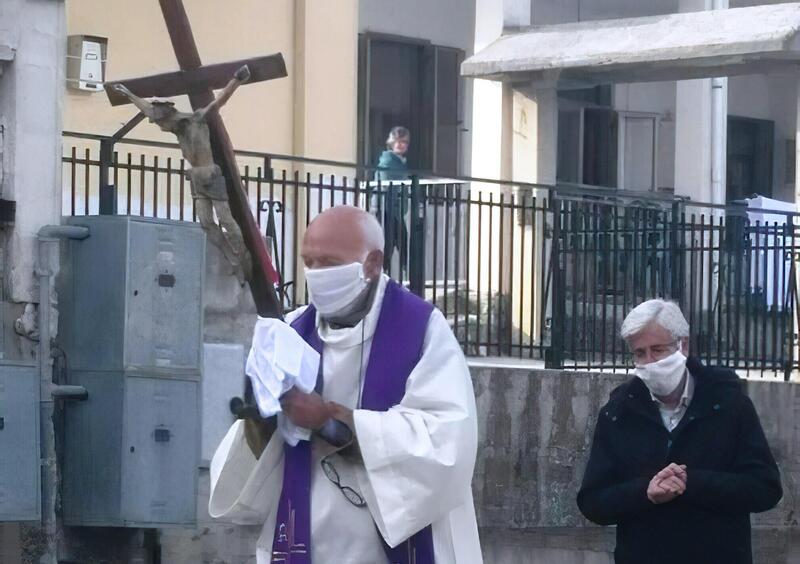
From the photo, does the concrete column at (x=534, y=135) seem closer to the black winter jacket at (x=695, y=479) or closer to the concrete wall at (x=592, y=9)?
the concrete wall at (x=592, y=9)

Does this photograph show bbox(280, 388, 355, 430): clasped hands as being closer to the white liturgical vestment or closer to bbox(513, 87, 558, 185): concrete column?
the white liturgical vestment

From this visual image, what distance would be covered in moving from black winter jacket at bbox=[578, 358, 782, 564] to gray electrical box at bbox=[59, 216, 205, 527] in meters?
3.69

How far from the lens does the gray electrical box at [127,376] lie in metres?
9.10

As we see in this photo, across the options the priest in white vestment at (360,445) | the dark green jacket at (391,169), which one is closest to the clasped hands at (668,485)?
the priest in white vestment at (360,445)

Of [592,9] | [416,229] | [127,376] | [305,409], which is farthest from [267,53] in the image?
[305,409]

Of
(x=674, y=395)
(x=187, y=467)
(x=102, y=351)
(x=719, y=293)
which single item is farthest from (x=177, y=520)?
(x=719, y=293)

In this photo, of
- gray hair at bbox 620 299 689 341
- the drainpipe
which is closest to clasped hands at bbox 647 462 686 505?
gray hair at bbox 620 299 689 341

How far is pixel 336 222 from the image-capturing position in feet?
14.9

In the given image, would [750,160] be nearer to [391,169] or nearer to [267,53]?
[267,53]

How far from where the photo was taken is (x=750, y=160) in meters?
20.8

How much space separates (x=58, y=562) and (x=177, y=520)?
62 cm

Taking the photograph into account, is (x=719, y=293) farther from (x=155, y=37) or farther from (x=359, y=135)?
(x=359, y=135)

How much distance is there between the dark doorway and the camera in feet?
67.9

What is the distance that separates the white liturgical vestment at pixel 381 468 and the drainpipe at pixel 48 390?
4.45 metres
